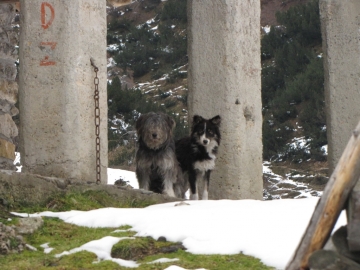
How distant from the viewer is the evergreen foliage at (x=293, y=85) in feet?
81.8

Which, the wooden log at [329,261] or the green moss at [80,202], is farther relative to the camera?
the green moss at [80,202]

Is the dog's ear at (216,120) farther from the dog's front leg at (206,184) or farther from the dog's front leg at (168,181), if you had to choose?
the dog's front leg at (168,181)

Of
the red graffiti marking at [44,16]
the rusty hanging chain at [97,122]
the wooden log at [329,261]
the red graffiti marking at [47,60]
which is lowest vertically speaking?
the wooden log at [329,261]

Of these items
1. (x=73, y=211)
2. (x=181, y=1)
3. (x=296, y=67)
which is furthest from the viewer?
(x=181, y=1)

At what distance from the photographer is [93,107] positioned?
390 inches

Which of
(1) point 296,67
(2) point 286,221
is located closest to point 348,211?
(2) point 286,221

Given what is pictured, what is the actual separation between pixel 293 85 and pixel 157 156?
16.9 metres

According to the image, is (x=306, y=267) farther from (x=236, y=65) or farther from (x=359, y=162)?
(x=236, y=65)

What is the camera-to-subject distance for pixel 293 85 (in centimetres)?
2628

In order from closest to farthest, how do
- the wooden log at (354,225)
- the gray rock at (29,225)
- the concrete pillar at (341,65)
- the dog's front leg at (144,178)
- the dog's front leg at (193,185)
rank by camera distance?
1. the wooden log at (354,225)
2. the gray rock at (29,225)
3. the dog's front leg at (144,178)
4. the dog's front leg at (193,185)
5. the concrete pillar at (341,65)

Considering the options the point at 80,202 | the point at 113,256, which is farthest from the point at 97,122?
the point at 113,256

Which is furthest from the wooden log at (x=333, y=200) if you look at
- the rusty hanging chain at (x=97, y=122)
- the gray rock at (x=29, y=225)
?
the rusty hanging chain at (x=97, y=122)

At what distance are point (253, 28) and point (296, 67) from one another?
17.4m

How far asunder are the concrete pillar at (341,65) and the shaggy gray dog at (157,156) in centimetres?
194
